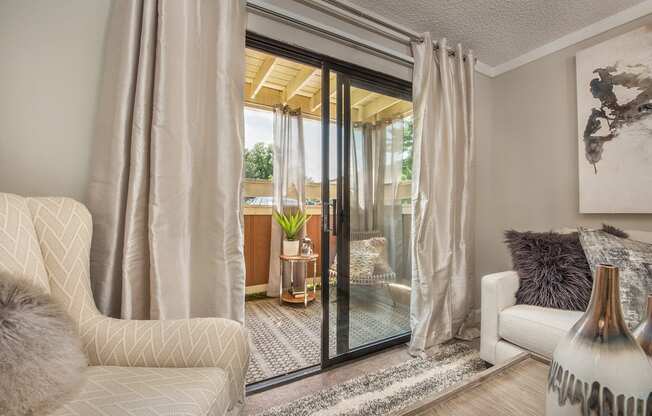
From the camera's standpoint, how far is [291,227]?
339 cm

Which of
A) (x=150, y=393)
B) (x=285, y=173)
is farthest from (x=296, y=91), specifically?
(x=150, y=393)

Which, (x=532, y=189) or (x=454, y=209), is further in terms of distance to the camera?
(x=532, y=189)

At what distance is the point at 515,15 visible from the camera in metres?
2.04

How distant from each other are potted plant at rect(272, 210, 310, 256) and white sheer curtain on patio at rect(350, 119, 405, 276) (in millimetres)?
1429

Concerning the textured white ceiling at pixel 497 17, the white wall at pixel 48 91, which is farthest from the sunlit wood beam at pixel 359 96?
the white wall at pixel 48 91

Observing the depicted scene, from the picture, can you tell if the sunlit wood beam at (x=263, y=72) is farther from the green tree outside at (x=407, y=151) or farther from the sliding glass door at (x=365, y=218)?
the green tree outside at (x=407, y=151)

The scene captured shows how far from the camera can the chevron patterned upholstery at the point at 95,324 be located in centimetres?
92

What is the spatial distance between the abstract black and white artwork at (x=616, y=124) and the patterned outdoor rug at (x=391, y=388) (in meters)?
1.45

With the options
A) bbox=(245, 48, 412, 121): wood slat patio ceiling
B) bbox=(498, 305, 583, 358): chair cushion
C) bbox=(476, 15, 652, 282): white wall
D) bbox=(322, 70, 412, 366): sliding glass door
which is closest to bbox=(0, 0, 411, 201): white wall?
bbox=(245, 48, 412, 121): wood slat patio ceiling

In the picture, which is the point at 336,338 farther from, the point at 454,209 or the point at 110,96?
the point at 110,96

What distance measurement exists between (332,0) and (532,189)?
2.17m

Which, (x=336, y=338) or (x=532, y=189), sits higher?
(x=532, y=189)

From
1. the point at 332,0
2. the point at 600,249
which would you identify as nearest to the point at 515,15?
the point at 332,0

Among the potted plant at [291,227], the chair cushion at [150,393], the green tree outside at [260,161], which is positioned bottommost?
the chair cushion at [150,393]
